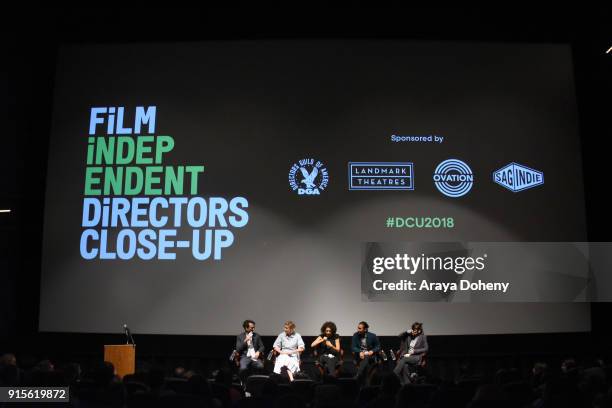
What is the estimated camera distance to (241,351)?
28.7 feet

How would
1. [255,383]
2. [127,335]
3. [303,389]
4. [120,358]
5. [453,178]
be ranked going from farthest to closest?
[453,178] → [127,335] → [120,358] → [255,383] → [303,389]

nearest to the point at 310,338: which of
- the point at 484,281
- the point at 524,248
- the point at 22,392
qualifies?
the point at 484,281

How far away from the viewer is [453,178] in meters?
9.55

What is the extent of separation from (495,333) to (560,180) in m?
2.61

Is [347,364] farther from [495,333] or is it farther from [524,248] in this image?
[524,248]

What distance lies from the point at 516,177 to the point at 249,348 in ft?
16.0

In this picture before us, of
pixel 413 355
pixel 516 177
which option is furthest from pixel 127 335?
pixel 516 177

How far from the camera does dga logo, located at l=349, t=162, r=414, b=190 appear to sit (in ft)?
31.3

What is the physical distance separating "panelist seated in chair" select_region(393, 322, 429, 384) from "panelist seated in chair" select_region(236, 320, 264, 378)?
1962 mm

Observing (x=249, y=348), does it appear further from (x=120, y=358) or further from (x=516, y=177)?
(x=516, y=177)

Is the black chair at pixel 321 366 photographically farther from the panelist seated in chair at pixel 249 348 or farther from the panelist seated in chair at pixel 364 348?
the panelist seated in chair at pixel 249 348

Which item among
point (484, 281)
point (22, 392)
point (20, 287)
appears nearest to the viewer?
point (22, 392)

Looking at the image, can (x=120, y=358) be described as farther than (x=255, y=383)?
Yes

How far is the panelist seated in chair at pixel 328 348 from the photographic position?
8.60m
